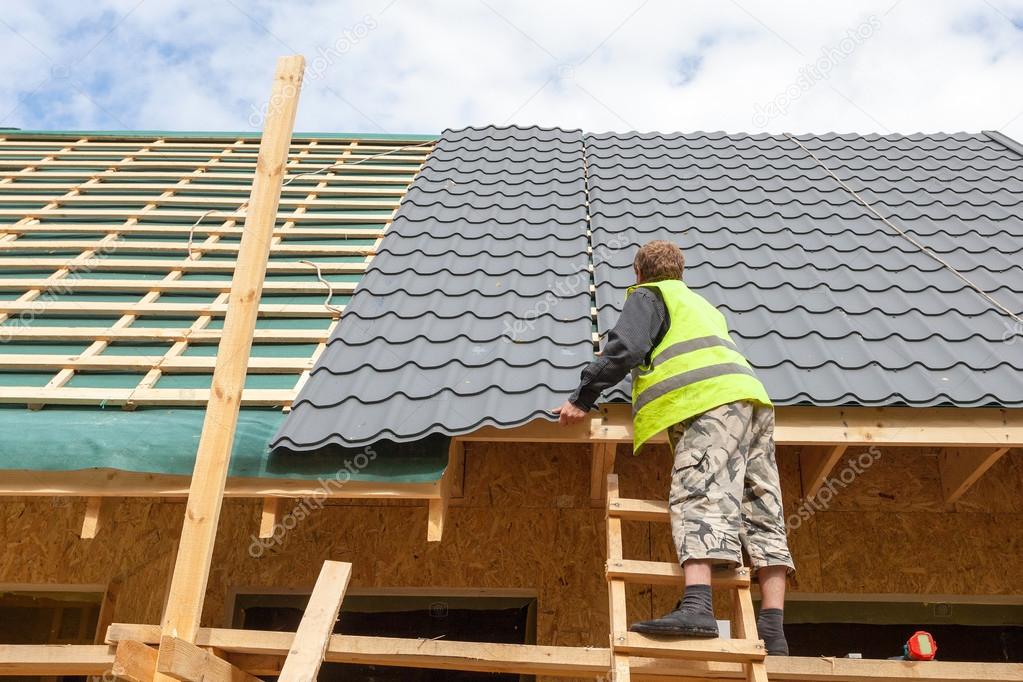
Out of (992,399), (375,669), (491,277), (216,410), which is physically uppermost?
(491,277)

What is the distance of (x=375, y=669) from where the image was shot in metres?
4.62

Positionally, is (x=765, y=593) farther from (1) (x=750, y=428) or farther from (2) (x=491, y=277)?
(2) (x=491, y=277)

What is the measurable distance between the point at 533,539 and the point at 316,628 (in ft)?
5.60

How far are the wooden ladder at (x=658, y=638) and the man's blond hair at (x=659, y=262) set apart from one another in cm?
104

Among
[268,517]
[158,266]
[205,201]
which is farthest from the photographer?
[205,201]

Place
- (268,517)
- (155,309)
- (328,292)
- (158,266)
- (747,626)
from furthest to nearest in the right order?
(158,266)
(328,292)
(155,309)
(268,517)
(747,626)

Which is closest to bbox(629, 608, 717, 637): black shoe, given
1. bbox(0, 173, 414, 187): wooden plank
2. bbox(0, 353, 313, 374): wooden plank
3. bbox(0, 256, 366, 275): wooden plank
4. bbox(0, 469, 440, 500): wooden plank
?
bbox(0, 469, 440, 500): wooden plank

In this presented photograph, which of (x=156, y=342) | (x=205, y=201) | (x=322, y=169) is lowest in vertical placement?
(x=156, y=342)

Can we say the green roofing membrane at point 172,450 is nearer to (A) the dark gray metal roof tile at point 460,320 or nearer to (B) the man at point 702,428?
(A) the dark gray metal roof tile at point 460,320

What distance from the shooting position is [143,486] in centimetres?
383

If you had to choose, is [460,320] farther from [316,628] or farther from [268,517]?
[316,628]

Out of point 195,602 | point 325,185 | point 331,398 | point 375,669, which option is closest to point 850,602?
point 375,669

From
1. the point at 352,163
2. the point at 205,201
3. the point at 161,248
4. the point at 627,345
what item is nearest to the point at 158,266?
the point at 161,248

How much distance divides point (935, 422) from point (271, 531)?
120 inches
